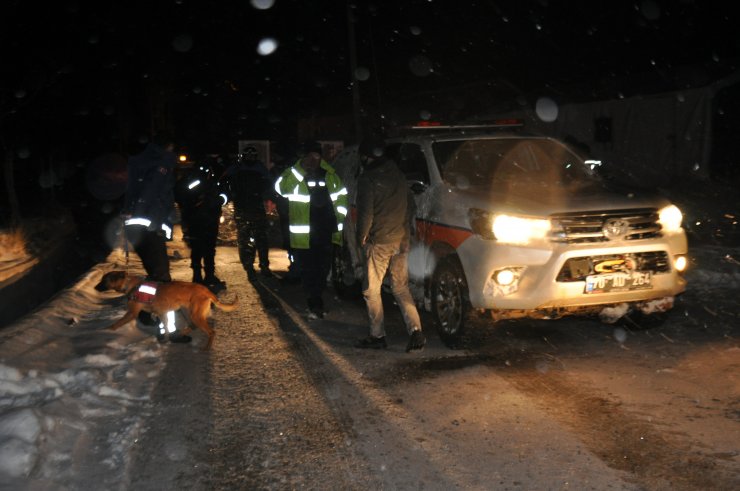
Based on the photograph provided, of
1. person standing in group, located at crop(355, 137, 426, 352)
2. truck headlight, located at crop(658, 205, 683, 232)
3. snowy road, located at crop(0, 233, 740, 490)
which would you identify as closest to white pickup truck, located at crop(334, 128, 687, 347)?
truck headlight, located at crop(658, 205, 683, 232)

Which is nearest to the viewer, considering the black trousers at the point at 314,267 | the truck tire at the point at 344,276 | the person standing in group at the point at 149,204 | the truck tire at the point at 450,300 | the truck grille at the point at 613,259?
the truck grille at the point at 613,259

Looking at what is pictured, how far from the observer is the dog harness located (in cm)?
631

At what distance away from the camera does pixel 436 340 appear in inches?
268

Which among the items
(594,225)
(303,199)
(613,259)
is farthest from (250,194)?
(613,259)

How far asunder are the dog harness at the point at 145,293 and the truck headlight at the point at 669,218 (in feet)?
14.3

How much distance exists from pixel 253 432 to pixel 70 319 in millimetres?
3520

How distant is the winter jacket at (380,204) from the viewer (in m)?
6.25

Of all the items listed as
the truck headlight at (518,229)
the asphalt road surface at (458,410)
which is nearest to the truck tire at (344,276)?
the asphalt road surface at (458,410)

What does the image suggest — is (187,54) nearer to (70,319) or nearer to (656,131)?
(656,131)

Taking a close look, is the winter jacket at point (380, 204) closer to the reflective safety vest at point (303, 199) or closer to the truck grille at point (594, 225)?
the truck grille at point (594, 225)

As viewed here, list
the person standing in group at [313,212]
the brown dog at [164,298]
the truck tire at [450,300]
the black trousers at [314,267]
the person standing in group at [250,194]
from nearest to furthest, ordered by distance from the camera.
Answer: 1. the truck tire at [450,300]
2. the brown dog at [164,298]
3. the person standing in group at [313,212]
4. the black trousers at [314,267]
5. the person standing in group at [250,194]

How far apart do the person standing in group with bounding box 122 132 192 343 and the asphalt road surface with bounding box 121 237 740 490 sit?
90 centimetres

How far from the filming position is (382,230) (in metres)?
6.26

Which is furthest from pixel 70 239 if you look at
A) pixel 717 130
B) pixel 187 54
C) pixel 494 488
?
pixel 187 54
